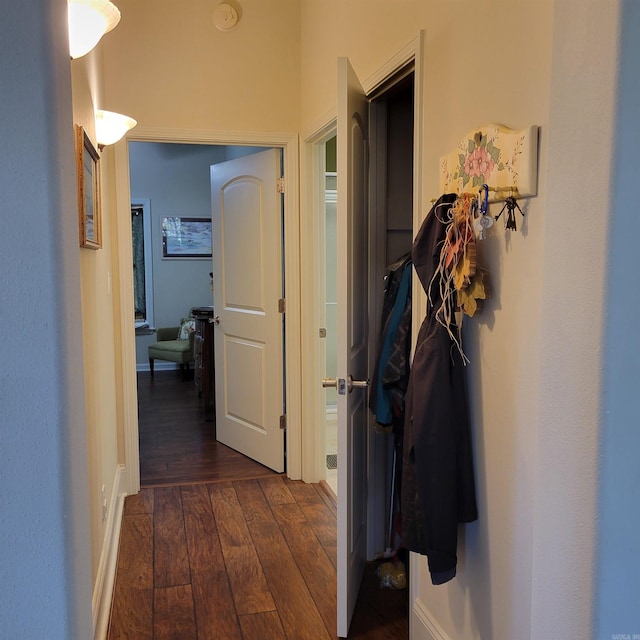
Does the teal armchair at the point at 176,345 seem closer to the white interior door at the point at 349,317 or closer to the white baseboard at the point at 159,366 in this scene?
the white baseboard at the point at 159,366

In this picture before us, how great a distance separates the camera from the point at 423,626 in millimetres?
2059

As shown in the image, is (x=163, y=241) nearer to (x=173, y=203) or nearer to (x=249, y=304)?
(x=173, y=203)

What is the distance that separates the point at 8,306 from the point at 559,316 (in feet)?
3.28

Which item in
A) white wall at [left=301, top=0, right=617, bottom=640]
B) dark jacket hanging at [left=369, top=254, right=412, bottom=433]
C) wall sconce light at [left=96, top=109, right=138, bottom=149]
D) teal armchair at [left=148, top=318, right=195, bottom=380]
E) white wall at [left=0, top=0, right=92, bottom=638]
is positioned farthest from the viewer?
teal armchair at [left=148, top=318, right=195, bottom=380]

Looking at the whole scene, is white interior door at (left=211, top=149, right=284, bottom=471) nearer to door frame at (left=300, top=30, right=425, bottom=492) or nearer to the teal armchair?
door frame at (left=300, top=30, right=425, bottom=492)

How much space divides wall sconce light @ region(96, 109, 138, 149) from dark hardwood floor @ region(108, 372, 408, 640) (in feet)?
6.30

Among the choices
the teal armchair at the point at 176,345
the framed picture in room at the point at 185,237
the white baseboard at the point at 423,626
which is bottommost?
the white baseboard at the point at 423,626

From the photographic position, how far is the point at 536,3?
1354mm

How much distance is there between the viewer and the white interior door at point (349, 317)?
6.79 feet

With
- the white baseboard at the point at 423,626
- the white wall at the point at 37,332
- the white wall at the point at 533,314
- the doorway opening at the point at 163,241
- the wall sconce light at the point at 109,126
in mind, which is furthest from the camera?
the doorway opening at the point at 163,241

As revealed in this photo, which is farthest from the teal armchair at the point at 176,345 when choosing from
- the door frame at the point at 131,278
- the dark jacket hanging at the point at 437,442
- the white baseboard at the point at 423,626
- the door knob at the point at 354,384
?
the dark jacket hanging at the point at 437,442

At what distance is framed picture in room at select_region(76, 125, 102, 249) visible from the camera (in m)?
1.99

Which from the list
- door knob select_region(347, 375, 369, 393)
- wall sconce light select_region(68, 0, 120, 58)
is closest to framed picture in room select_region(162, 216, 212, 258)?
door knob select_region(347, 375, 369, 393)

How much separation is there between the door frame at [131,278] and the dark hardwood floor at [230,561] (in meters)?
0.27
